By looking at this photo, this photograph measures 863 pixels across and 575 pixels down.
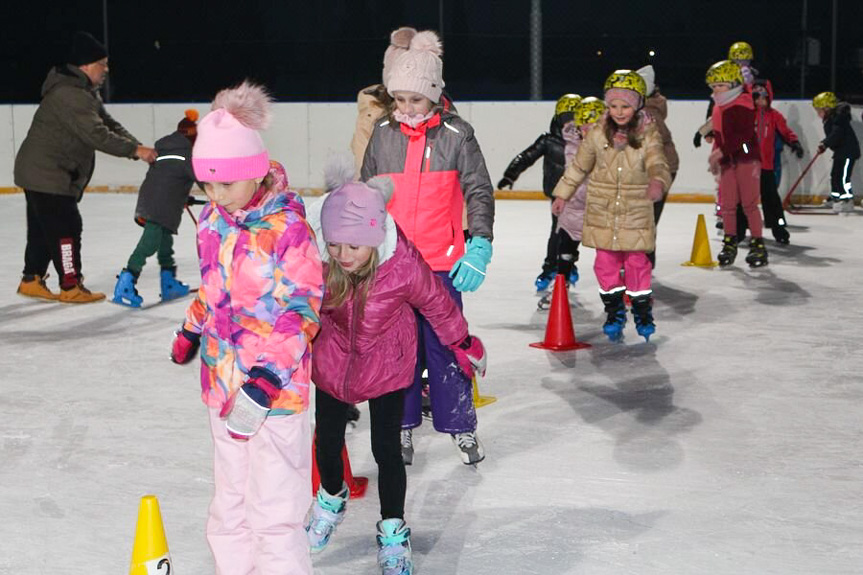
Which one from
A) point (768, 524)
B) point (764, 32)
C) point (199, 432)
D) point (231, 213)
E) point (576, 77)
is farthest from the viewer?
point (576, 77)

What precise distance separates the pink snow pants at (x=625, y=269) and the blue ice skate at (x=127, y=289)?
9.63ft

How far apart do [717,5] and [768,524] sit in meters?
18.6

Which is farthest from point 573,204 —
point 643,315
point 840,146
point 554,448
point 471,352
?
point 840,146

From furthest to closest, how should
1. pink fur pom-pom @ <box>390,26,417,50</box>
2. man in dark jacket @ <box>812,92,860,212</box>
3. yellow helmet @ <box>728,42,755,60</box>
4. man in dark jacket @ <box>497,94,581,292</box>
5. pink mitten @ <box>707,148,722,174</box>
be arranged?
man in dark jacket @ <box>812,92,860,212</box>
yellow helmet @ <box>728,42,755,60</box>
pink mitten @ <box>707,148,722,174</box>
man in dark jacket @ <box>497,94,581,292</box>
pink fur pom-pom @ <box>390,26,417,50</box>

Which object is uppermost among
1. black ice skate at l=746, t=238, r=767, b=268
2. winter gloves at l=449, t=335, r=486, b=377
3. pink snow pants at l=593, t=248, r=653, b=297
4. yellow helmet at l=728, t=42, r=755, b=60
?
yellow helmet at l=728, t=42, r=755, b=60

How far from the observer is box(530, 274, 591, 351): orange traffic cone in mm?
6586

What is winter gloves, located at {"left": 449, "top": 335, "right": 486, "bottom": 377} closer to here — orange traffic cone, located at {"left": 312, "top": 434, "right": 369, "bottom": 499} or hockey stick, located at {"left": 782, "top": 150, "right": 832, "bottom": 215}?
orange traffic cone, located at {"left": 312, "top": 434, "right": 369, "bottom": 499}

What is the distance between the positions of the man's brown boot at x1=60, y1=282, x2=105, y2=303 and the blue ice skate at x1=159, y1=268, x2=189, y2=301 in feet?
1.38

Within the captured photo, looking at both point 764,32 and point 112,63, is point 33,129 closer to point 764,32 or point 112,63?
point 112,63

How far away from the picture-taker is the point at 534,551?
12.0ft

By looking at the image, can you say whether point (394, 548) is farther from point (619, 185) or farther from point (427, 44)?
point (619, 185)

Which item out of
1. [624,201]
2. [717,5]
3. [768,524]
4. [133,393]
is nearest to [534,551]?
[768,524]

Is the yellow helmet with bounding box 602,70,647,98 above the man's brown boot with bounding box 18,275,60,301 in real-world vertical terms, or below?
above

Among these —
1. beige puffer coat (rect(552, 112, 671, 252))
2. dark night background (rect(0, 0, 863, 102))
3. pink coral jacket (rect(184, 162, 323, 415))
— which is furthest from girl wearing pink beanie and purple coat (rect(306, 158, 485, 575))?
dark night background (rect(0, 0, 863, 102))
